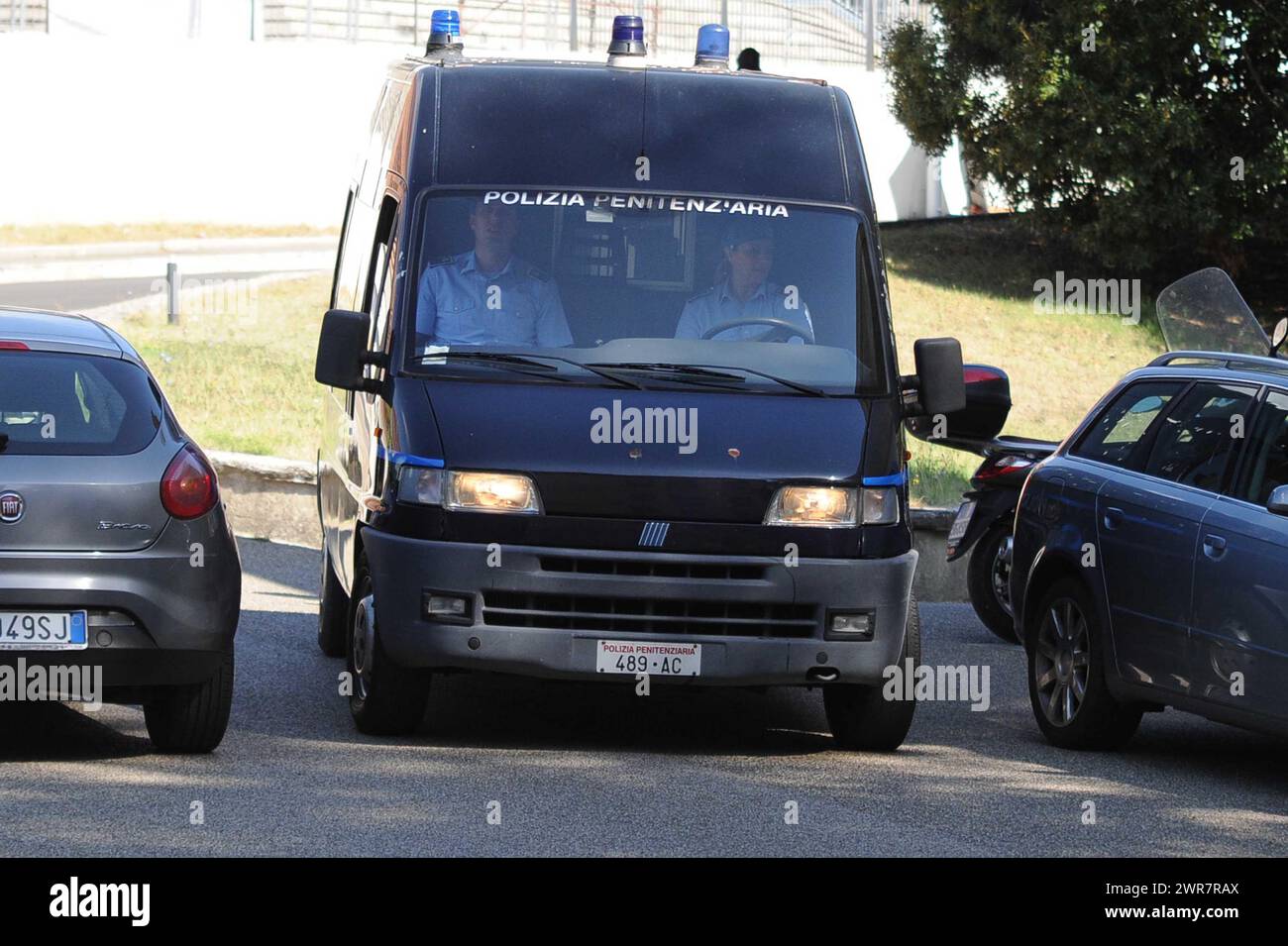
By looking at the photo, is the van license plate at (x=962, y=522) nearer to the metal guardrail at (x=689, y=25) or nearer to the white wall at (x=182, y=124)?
the white wall at (x=182, y=124)

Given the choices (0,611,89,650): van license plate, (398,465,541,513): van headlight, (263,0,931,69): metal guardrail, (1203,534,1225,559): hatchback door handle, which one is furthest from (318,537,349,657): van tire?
(263,0,931,69): metal guardrail

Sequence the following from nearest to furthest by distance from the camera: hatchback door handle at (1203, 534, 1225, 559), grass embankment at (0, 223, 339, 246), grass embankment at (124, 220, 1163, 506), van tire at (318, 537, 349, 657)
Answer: hatchback door handle at (1203, 534, 1225, 559) → van tire at (318, 537, 349, 657) → grass embankment at (124, 220, 1163, 506) → grass embankment at (0, 223, 339, 246)

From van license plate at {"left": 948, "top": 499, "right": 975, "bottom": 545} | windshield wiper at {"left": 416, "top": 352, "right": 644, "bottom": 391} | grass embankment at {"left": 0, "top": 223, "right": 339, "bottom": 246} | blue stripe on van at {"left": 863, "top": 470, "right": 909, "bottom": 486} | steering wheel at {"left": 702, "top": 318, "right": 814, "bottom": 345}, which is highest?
steering wheel at {"left": 702, "top": 318, "right": 814, "bottom": 345}

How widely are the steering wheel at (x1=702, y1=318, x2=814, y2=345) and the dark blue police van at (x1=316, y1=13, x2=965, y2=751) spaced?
0.01 m

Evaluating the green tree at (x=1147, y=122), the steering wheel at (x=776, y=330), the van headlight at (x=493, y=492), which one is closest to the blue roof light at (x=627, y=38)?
the steering wheel at (x=776, y=330)

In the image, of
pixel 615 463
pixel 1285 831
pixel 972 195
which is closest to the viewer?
pixel 1285 831

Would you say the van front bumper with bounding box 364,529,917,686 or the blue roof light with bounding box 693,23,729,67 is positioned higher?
the blue roof light with bounding box 693,23,729,67

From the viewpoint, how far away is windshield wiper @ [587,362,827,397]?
26.9ft

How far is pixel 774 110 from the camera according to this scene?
8.95m

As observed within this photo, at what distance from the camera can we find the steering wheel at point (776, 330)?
8.45 metres

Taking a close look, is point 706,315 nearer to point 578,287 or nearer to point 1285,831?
point 578,287

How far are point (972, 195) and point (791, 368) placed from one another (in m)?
24.6

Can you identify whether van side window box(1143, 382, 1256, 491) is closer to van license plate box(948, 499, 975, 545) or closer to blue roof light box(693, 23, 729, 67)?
blue roof light box(693, 23, 729, 67)
